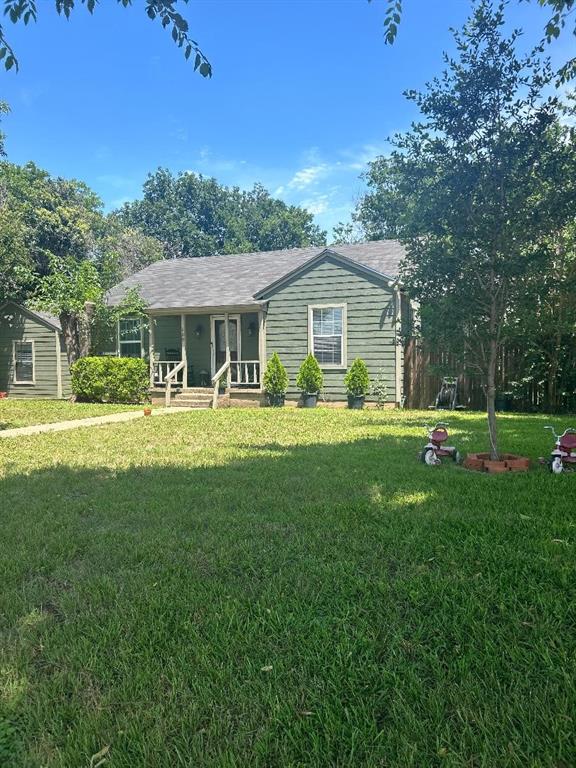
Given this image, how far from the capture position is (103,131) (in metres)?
25.8

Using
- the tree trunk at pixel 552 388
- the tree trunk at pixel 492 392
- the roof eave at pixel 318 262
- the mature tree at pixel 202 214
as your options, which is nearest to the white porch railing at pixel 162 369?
the roof eave at pixel 318 262

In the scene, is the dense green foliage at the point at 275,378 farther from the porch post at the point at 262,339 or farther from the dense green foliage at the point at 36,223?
the dense green foliage at the point at 36,223

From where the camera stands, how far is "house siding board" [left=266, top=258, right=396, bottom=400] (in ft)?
47.2

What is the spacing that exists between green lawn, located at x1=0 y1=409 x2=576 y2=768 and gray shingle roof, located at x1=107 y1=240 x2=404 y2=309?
36.1 ft

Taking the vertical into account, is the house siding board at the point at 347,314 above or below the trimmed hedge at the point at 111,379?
above

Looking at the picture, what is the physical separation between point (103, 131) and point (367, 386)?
20.0m

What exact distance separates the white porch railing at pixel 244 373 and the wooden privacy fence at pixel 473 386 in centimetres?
439

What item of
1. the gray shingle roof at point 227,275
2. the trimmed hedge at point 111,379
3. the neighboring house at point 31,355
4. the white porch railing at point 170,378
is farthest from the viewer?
the neighboring house at point 31,355

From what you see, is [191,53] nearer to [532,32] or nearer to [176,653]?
[176,653]

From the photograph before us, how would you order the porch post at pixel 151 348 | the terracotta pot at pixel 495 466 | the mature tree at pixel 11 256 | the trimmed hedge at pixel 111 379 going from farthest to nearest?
1. the mature tree at pixel 11 256
2. the porch post at pixel 151 348
3. the trimmed hedge at pixel 111 379
4. the terracotta pot at pixel 495 466

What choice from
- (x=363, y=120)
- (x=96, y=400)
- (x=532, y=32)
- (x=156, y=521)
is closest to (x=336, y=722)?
(x=156, y=521)

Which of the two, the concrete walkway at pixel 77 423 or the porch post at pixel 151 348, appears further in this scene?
the porch post at pixel 151 348

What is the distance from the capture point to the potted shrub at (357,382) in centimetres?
1424

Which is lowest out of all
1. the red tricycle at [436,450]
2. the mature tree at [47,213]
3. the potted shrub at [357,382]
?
the red tricycle at [436,450]
